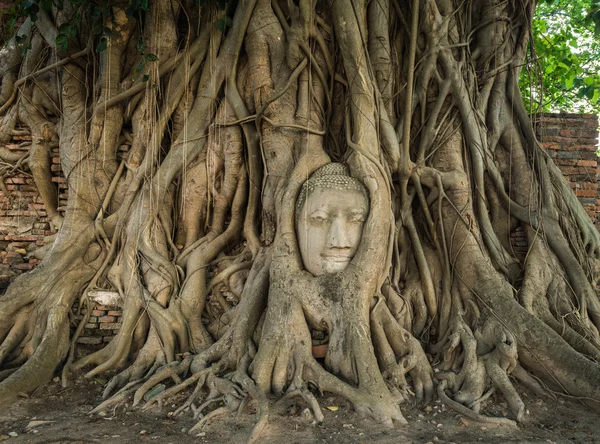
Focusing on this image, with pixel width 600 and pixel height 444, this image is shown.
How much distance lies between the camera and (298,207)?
134 inches

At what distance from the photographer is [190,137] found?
157 inches

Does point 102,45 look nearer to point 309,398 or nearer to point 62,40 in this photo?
point 62,40

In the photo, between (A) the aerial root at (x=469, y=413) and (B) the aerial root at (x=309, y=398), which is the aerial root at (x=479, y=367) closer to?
(A) the aerial root at (x=469, y=413)

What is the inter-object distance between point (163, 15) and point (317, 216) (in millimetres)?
2344

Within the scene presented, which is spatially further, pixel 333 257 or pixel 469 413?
pixel 333 257

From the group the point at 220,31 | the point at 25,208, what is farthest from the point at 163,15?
the point at 25,208

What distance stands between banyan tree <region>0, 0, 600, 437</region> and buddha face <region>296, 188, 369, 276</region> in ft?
0.04

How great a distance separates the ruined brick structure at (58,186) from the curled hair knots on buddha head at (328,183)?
1937 millimetres

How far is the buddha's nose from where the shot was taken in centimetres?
323

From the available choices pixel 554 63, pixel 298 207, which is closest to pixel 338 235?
pixel 298 207

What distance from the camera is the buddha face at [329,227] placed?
3281 mm

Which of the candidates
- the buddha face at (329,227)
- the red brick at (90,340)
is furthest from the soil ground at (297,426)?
the buddha face at (329,227)

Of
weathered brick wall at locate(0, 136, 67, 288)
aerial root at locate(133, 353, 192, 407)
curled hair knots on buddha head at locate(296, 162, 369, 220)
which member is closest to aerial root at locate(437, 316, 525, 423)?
curled hair knots on buddha head at locate(296, 162, 369, 220)

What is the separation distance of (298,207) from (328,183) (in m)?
0.28
